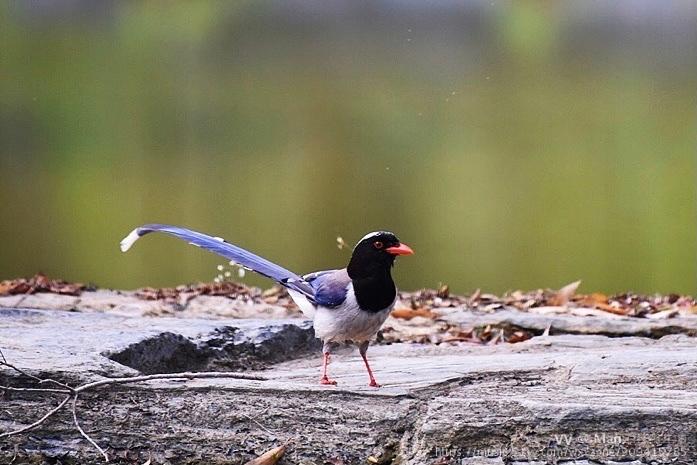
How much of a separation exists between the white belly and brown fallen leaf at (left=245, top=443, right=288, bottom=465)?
0.53 metres

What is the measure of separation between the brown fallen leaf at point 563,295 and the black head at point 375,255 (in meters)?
2.43

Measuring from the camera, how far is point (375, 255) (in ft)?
11.3

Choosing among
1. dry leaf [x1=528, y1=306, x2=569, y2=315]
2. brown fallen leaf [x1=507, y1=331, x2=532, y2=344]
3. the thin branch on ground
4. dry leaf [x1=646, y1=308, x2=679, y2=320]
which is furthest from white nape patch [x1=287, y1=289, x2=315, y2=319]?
dry leaf [x1=646, y1=308, x2=679, y2=320]

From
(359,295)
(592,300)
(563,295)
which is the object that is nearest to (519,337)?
(563,295)

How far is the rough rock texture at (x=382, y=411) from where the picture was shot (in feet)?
9.34

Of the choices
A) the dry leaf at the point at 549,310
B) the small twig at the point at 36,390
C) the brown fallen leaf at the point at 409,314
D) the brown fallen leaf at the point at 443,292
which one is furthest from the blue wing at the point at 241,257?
the brown fallen leaf at the point at 443,292

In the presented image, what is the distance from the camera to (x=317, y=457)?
9.74ft

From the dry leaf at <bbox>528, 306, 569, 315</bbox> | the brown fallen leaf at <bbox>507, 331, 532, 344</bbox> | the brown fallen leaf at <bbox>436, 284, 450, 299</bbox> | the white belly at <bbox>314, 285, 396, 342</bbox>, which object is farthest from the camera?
the brown fallen leaf at <bbox>436, 284, 450, 299</bbox>

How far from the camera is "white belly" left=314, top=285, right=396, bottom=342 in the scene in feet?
11.1

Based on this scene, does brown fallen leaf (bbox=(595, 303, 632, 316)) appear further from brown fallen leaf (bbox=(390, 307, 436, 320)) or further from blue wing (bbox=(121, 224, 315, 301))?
blue wing (bbox=(121, 224, 315, 301))

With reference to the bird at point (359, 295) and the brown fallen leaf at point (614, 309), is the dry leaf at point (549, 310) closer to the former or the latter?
the brown fallen leaf at point (614, 309)

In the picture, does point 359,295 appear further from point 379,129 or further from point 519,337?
point 379,129

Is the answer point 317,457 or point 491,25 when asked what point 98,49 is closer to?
point 491,25

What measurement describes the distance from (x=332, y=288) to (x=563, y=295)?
2.59m
